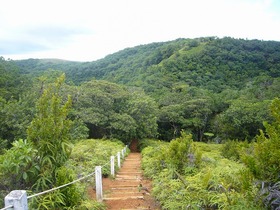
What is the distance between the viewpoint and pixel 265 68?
191 ft

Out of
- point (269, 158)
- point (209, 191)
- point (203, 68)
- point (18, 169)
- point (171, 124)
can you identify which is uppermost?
point (203, 68)

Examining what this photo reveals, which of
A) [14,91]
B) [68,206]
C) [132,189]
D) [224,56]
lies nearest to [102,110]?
[14,91]

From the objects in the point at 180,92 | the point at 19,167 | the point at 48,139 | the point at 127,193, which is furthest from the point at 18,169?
the point at 180,92

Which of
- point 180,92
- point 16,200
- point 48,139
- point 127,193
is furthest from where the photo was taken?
point 180,92

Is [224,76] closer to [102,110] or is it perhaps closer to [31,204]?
[102,110]

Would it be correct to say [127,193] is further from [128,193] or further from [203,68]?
[203,68]

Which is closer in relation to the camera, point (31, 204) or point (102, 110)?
point (31, 204)

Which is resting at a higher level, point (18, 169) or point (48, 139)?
point (48, 139)

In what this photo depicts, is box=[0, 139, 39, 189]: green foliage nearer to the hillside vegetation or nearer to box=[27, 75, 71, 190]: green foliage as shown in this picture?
the hillside vegetation

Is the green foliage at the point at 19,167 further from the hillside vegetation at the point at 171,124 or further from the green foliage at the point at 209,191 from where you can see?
the green foliage at the point at 209,191

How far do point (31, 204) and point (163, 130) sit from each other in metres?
31.8

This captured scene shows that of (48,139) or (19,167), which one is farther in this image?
(48,139)

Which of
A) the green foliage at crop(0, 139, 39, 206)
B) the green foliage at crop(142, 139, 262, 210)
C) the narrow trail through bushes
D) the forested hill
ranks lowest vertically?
the narrow trail through bushes

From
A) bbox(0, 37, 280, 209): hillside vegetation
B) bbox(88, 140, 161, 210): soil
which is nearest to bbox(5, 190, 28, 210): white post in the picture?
bbox(0, 37, 280, 209): hillside vegetation
